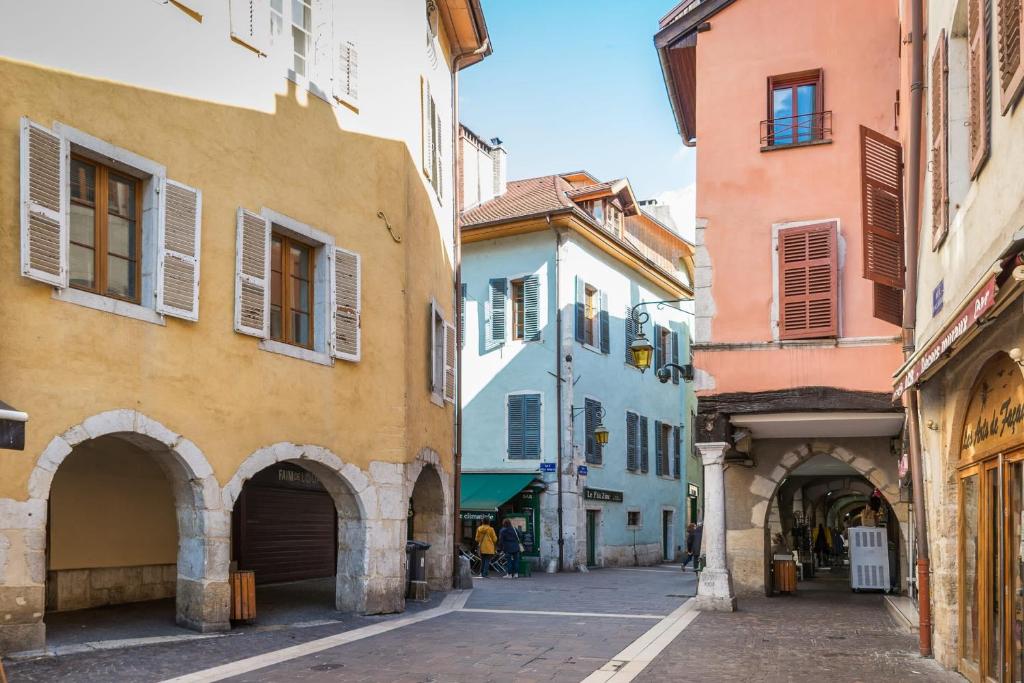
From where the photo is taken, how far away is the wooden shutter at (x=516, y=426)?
90.2ft

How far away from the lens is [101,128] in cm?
1070

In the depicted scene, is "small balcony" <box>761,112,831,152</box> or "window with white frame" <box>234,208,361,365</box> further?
"small balcony" <box>761,112,831,152</box>

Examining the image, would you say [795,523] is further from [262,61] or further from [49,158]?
[49,158]

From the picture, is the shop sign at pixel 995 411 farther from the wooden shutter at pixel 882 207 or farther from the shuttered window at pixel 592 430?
the shuttered window at pixel 592 430

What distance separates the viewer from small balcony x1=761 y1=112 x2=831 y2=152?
614 inches

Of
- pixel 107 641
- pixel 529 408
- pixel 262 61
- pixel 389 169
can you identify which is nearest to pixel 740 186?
pixel 389 169

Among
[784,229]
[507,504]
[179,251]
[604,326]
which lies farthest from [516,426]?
[179,251]

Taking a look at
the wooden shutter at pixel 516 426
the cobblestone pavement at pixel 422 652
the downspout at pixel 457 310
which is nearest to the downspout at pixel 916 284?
the cobblestone pavement at pixel 422 652

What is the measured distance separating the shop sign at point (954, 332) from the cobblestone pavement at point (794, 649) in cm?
267

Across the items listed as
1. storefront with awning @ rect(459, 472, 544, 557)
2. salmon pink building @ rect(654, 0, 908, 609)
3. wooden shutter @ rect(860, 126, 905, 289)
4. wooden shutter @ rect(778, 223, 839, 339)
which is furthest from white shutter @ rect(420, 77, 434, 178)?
storefront with awning @ rect(459, 472, 544, 557)

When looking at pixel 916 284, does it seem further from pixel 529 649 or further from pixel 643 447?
pixel 643 447

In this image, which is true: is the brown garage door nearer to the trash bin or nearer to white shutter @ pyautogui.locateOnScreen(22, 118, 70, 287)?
the trash bin

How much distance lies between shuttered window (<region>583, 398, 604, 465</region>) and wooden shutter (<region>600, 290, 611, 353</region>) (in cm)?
177

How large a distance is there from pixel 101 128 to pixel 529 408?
1775 cm
